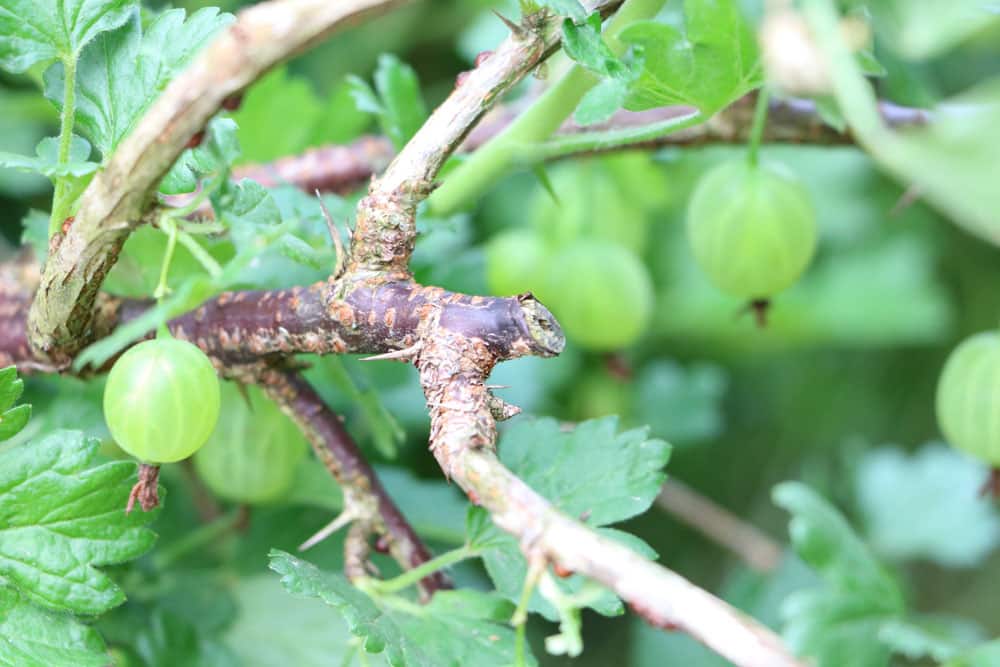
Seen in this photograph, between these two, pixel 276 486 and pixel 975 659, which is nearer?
pixel 975 659

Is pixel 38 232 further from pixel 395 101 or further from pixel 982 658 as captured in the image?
pixel 982 658

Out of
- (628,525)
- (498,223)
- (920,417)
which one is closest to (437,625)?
(628,525)

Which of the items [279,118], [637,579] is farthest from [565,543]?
[279,118]

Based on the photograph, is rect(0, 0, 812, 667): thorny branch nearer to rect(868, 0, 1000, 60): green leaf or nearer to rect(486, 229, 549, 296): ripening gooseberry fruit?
rect(868, 0, 1000, 60): green leaf

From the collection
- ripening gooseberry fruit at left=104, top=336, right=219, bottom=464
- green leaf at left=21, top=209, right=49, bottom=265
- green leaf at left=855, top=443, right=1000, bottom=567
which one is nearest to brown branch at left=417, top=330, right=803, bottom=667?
ripening gooseberry fruit at left=104, top=336, right=219, bottom=464

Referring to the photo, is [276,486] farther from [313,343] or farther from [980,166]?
[980,166]

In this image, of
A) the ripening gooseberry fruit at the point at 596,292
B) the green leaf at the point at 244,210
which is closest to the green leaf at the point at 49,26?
the green leaf at the point at 244,210
